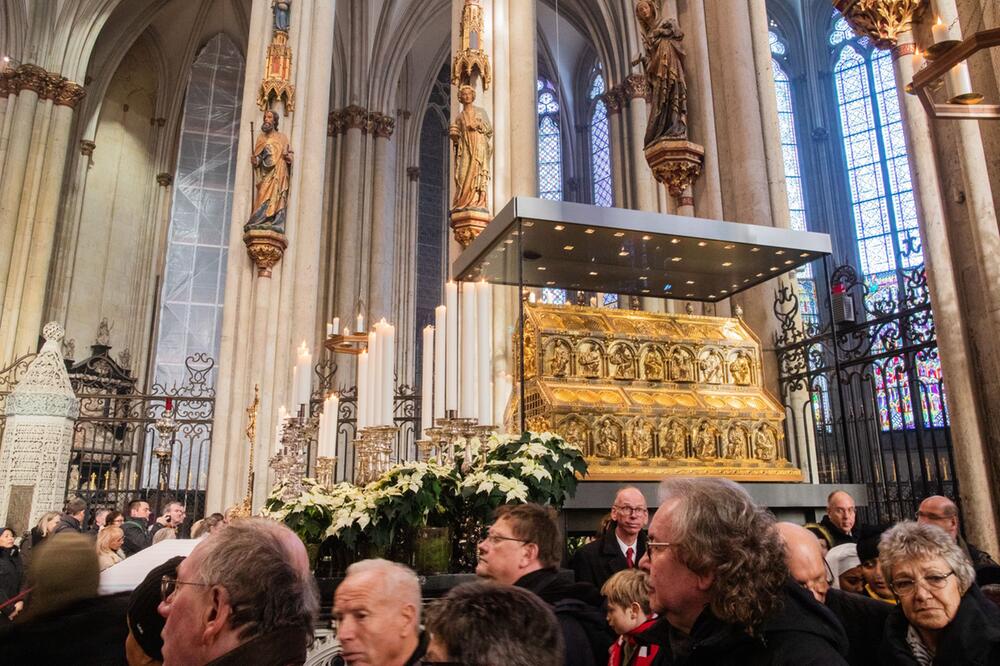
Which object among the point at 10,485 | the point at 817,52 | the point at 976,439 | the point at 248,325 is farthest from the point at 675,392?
the point at 817,52

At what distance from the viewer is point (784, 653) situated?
1558 mm

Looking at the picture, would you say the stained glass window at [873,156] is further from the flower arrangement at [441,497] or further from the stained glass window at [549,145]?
the flower arrangement at [441,497]

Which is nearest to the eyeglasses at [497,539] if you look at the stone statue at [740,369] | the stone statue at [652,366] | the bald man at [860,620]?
the bald man at [860,620]

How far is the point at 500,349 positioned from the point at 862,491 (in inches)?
181

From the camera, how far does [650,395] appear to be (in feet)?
19.9

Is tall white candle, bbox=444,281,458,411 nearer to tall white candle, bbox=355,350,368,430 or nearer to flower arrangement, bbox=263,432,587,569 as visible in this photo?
flower arrangement, bbox=263,432,587,569

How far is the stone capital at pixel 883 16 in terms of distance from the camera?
4.49 metres

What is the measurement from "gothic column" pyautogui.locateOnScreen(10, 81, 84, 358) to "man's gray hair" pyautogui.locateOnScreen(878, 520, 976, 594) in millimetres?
16236

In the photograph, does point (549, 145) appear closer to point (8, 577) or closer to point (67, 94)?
point (67, 94)

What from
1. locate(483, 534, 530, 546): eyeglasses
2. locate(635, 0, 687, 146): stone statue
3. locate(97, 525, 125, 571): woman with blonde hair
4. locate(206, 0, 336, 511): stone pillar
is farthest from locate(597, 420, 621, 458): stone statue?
locate(206, 0, 336, 511): stone pillar

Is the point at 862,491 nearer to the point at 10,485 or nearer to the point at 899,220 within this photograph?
the point at 10,485

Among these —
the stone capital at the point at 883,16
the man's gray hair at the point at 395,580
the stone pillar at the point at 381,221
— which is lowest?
the man's gray hair at the point at 395,580

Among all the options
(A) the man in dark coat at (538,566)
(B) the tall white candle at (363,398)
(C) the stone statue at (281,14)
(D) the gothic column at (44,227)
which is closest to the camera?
(A) the man in dark coat at (538,566)

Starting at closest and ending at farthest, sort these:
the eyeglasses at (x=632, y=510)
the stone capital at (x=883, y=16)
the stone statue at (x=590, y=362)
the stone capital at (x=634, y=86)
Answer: the eyeglasses at (x=632, y=510) < the stone capital at (x=883, y=16) < the stone statue at (x=590, y=362) < the stone capital at (x=634, y=86)
